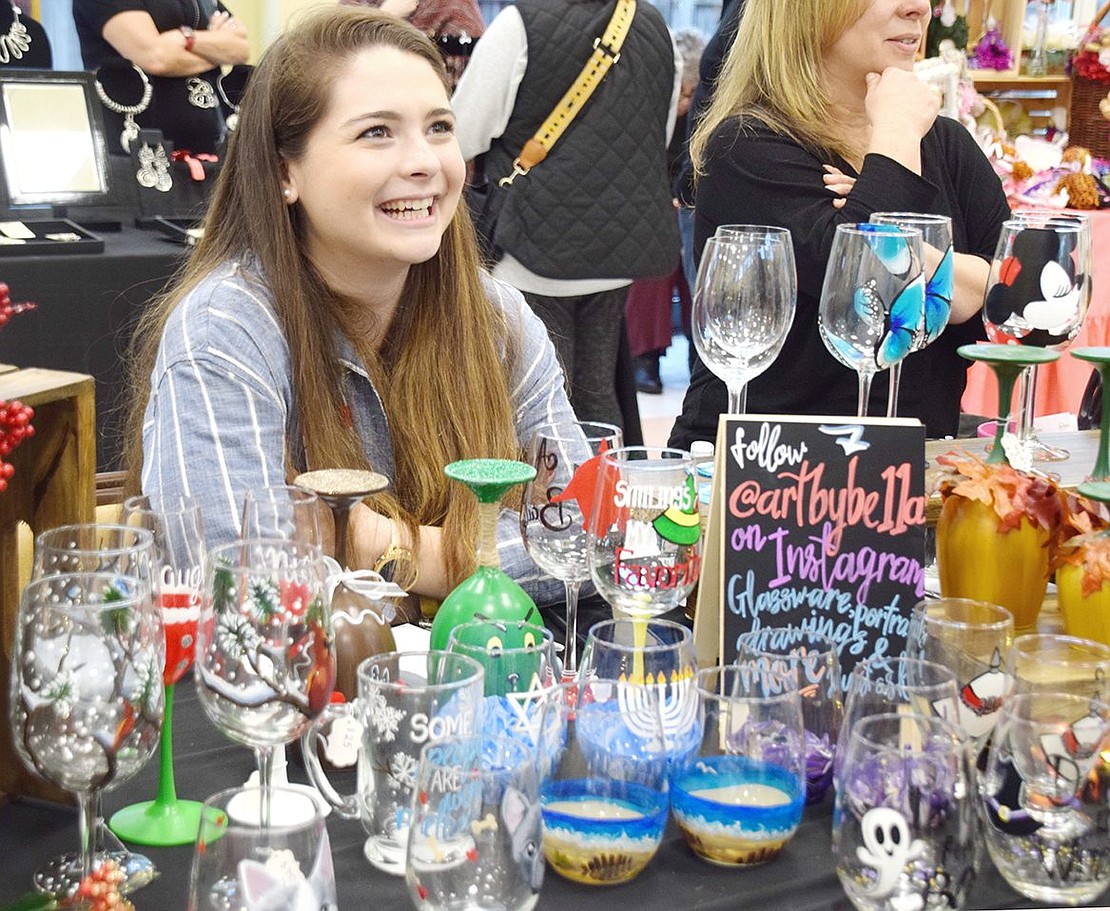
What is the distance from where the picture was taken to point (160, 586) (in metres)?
1.06

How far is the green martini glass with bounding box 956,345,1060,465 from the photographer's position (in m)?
1.33

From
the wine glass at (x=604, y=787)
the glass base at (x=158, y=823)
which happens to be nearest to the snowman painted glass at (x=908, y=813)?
the wine glass at (x=604, y=787)

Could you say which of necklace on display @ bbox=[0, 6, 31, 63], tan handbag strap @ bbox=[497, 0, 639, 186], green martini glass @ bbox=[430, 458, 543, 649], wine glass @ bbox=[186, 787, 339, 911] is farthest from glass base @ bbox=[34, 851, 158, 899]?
necklace on display @ bbox=[0, 6, 31, 63]

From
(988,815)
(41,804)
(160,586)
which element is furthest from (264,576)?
(988,815)

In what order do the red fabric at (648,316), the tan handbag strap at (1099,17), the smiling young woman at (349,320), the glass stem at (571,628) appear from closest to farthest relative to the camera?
the glass stem at (571,628)
the smiling young woman at (349,320)
the tan handbag strap at (1099,17)
the red fabric at (648,316)

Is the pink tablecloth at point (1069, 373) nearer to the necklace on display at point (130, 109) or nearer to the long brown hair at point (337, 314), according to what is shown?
the long brown hair at point (337, 314)

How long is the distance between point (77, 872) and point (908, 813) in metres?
0.57

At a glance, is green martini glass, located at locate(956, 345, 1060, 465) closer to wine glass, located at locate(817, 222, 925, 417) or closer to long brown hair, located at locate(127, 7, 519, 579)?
wine glass, located at locate(817, 222, 925, 417)

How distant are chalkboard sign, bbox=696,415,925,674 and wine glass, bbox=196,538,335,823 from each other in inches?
15.7

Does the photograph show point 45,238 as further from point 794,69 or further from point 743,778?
point 743,778

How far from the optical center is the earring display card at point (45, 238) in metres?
3.18

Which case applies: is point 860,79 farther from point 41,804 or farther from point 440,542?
point 41,804

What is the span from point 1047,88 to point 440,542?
4.55 metres

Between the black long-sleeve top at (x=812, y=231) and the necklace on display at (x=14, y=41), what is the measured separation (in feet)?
6.70
